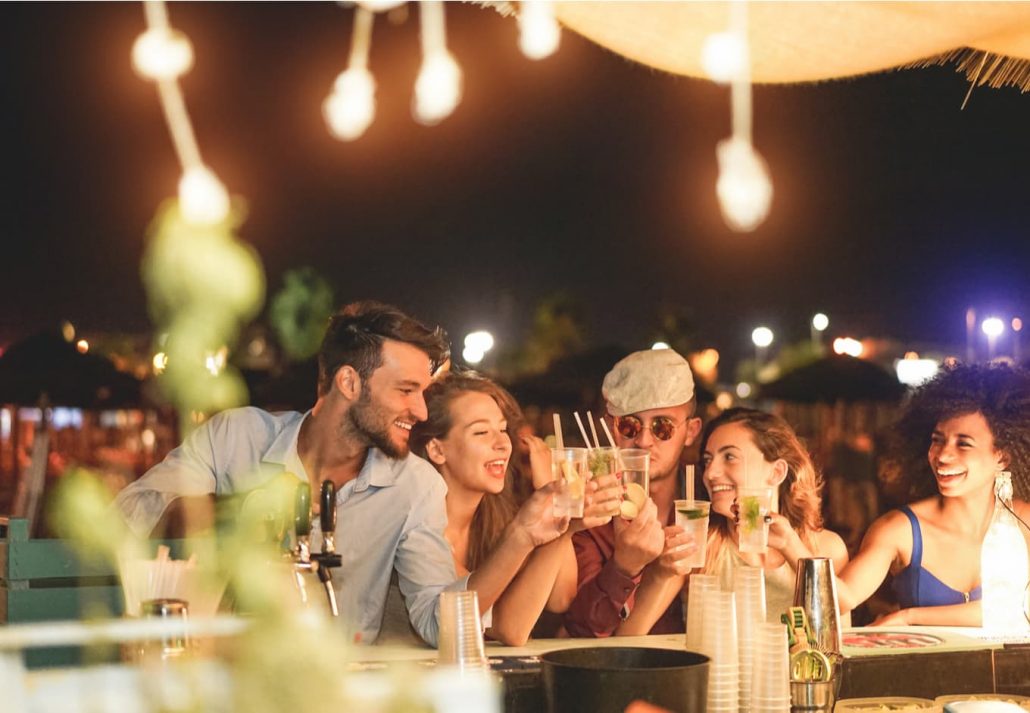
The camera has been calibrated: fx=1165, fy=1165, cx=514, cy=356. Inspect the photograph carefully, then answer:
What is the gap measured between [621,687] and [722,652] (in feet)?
1.19

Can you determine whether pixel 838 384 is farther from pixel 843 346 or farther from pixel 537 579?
pixel 537 579

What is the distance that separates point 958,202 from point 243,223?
6.80m

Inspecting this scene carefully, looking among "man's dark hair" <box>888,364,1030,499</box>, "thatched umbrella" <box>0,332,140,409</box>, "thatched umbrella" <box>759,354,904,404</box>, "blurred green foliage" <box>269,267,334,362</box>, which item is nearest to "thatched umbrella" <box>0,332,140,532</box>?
"thatched umbrella" <box>0,332,140,409</box>

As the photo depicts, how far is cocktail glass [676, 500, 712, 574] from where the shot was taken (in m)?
2.74

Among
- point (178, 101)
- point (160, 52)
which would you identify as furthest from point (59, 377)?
point (160, 52)

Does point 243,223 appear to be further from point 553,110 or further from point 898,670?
point 898,670

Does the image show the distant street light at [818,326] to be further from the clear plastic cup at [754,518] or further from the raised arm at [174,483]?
the clear plastic cup at [754,518]

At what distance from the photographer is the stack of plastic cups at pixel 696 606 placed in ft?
6.80

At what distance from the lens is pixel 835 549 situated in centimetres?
350

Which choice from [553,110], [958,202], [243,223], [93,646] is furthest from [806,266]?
[93,646]

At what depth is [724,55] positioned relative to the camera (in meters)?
2.71

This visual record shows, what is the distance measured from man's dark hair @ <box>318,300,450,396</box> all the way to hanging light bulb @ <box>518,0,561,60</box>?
1.07 m

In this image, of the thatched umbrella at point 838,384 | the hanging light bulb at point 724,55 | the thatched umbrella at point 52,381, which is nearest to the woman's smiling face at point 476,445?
the hanging light bulb at point 724,55

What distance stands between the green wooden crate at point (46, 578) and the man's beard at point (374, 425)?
2.01 feet
